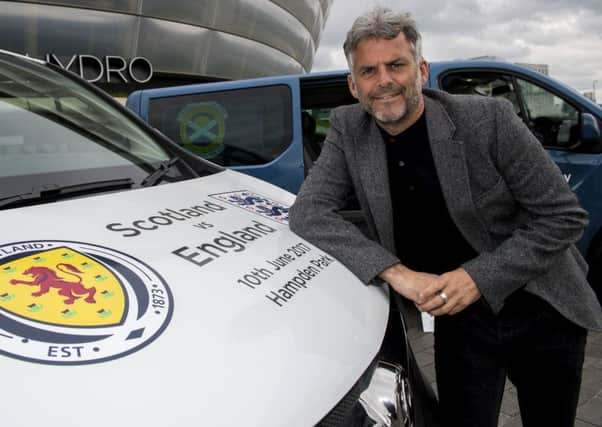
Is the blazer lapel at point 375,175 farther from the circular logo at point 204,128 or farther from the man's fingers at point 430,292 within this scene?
the circular logo at point 204,128

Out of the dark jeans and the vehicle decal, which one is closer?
the dark jeans

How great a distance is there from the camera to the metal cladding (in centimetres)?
1123

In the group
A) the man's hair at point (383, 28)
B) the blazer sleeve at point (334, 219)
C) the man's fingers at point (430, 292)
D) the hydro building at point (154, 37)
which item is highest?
the hydro building at point (154, 37)

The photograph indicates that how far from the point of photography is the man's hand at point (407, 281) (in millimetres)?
1461

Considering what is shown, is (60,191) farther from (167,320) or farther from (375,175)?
(375,175)

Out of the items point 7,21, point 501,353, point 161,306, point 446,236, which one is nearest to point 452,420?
point 501,353

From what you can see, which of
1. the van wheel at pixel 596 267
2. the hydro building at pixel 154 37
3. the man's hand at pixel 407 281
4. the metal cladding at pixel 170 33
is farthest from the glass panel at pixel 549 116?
the metal cladding at pixel 170 33

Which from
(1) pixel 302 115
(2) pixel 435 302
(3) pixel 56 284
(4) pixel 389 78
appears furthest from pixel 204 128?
(3) pixel 56 284

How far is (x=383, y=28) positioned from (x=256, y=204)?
689 millimetres

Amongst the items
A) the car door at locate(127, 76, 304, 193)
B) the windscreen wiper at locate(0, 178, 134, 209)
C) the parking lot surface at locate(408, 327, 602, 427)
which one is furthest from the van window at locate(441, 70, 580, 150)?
the windscreen wiper at locate(0, 178, 134, 209)

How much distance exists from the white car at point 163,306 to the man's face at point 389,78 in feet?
1.47

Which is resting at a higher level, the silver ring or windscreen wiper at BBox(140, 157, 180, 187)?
windscreen wiper at BBox(140, 157, 180, 187)

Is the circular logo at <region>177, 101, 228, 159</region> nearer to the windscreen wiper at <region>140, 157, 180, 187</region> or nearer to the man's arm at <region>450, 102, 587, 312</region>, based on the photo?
the windscreen wiper at <region>140, 157, 180, 187</region>

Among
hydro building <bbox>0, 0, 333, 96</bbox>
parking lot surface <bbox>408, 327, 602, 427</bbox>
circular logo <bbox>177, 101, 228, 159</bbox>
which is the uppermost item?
hydro building <bbox>0, 0, 333, 96</bbox>
